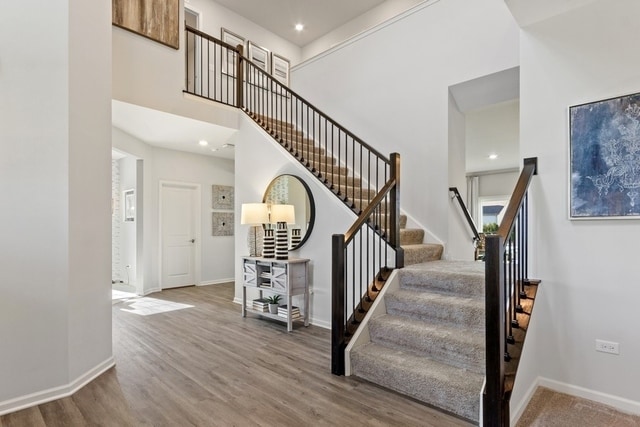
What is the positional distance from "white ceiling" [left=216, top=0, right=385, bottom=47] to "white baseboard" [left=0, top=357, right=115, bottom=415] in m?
6.51

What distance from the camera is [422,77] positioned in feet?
14.6

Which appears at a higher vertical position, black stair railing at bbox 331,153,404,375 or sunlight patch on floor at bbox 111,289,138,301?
black stair railing at bbox 331,153,404,375

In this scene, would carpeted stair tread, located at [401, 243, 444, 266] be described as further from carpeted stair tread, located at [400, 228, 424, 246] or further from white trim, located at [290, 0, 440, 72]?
white trim, located at [290, 0, 440, 72]

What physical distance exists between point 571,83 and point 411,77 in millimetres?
2314

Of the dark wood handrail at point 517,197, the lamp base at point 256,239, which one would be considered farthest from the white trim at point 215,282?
the dark wood handrail at point 517,197

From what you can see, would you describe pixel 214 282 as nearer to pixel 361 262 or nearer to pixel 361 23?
pixel 361 262

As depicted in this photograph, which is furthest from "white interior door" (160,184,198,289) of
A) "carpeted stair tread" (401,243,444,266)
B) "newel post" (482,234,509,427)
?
"newel post" (482,234,509,427)

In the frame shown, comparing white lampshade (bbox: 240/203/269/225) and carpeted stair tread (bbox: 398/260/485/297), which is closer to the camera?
carpeted stair tread (bbox: 398/260/485/297)

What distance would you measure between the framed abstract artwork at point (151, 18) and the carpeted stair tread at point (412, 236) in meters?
4.00

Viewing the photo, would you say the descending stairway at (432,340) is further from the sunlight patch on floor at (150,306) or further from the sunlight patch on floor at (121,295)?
the sunlight patch on floor at (121,295)

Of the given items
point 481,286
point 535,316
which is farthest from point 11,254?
point 535,316

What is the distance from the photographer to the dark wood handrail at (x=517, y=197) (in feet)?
6.89

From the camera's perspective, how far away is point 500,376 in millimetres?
1948

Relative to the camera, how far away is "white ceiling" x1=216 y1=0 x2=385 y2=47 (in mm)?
6457
